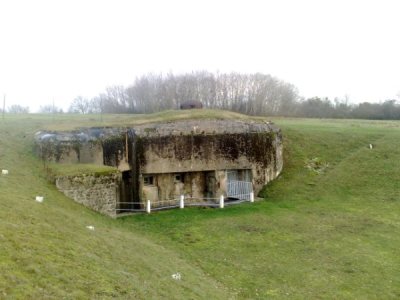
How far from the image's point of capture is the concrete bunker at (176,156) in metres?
19.8

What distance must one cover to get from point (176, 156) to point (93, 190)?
Result: 5475mm

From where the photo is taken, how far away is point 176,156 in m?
21.3

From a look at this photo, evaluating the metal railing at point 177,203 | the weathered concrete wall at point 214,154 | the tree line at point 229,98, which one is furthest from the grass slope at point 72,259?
the tree line at point 229,98

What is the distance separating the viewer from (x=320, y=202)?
2041 centimetres

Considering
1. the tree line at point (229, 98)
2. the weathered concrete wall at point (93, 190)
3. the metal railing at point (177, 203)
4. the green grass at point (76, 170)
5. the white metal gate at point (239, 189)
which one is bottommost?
the metal railing at point (177, 203)

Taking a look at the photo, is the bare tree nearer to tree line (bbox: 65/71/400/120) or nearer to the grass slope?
tree line (bbox: 65/71/400/120)

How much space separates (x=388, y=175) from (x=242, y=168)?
318 inches

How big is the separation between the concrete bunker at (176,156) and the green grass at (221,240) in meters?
1.35

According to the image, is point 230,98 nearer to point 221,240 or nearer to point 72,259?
point 221,240

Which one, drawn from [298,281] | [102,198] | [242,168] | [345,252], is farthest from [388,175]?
[102,198]

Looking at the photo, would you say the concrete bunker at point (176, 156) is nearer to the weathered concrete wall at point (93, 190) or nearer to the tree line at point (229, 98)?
the weathered concrete wall at point (93, 190)

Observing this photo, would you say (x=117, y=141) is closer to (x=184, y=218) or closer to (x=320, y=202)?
(x=184, y=218)

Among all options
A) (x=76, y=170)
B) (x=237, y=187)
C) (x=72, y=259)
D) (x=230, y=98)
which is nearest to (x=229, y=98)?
(x=230, y=98)

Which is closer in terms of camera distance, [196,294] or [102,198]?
[196,294]
